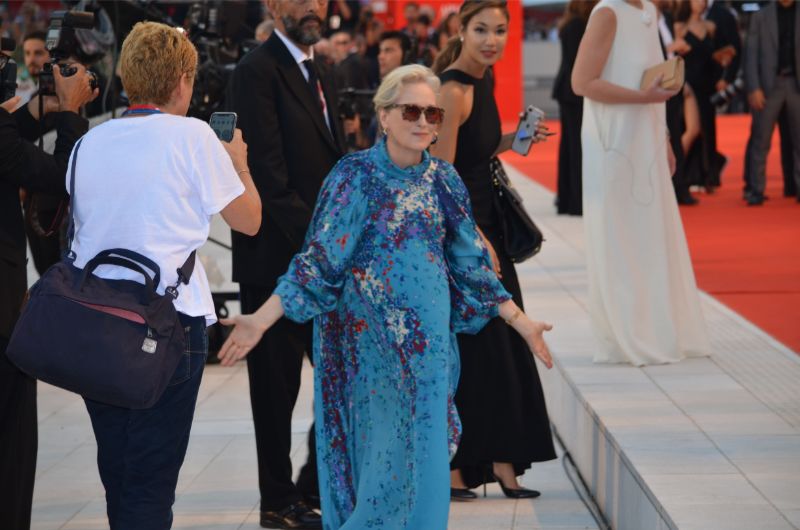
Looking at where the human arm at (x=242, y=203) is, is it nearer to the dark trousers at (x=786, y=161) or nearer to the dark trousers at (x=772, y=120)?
the dark trousers at (x=772, y=120)

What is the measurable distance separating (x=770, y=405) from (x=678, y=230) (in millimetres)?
1176

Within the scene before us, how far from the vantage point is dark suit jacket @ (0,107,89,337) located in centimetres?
377

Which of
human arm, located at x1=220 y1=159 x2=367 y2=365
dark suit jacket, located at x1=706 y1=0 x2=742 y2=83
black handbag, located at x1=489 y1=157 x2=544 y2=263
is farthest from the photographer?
dark suit jacket, located at x1=706 y1=0 x2=742 y2=83

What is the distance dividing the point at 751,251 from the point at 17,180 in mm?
7277

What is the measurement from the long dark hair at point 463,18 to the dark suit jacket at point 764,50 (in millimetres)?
8380

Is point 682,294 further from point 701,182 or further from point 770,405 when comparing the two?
point 701,182

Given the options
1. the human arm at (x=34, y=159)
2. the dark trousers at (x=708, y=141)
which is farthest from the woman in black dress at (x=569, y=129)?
the human arm at (x=34, y=159)

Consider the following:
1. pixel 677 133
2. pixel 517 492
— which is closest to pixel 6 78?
pixel 517 492

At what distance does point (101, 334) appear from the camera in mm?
3215

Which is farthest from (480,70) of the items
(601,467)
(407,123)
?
(601,467)

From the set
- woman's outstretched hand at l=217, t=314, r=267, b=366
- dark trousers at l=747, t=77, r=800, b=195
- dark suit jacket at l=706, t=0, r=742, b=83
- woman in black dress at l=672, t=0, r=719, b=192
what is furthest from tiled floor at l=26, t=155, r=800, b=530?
dark suit jacket at l=706, t=0, r=742, b=83

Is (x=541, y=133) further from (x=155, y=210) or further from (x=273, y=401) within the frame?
(x=155, y=210)

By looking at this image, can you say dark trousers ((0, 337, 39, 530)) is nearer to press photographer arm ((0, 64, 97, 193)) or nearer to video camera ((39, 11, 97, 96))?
press photographer arm ((0, 64, 97, 193))

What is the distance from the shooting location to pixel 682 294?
6.30m
